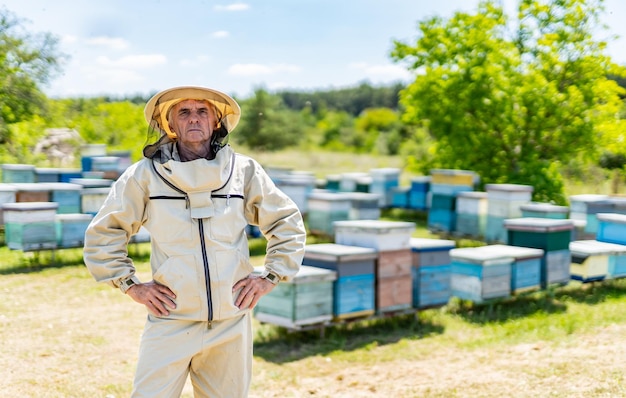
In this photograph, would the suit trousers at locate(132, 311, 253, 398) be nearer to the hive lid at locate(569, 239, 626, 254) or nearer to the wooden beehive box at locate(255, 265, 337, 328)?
the wooden beehive box at locate(255, 265, 337, 328)

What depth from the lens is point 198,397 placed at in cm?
305

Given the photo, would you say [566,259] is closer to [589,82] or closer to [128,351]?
[128,351]

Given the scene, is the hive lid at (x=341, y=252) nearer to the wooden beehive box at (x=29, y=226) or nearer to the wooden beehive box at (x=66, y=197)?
the wooden beehive box at (x=29, y=226)

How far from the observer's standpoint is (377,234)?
6.59 m

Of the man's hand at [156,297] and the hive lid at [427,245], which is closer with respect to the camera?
the man's hand at [156,297]

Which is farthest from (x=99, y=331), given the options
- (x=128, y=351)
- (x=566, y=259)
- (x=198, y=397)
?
(x=566, y=259)

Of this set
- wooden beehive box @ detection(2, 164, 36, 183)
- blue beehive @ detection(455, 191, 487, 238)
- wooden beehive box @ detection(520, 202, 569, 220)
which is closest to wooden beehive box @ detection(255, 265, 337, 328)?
wooden beehive box @ detection(520, 202, 569, 220)

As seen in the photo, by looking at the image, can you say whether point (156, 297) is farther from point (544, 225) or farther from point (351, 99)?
point (351, 99)

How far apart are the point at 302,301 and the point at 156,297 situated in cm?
348

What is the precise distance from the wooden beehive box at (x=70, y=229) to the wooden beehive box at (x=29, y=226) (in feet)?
0.41

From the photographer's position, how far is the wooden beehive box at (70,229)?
9.02 metres

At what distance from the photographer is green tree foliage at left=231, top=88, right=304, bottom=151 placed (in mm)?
43875

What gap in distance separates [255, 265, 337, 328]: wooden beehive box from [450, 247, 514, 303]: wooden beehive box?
1.66 meters

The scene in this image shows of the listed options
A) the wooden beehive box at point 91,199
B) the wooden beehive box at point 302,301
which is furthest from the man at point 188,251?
the wooden beehive box at point 91,199
